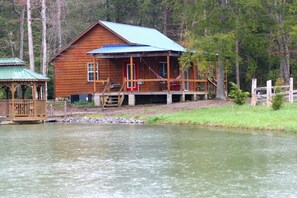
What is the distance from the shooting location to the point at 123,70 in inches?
1601

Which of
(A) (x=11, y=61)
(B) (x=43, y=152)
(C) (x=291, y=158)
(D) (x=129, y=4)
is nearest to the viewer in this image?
(C) (x=291, y=158)

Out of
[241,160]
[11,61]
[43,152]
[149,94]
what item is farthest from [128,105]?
[241,160]

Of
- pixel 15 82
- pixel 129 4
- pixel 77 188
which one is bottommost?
pixel 77 188

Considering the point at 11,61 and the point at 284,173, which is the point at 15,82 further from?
the point at 284,173

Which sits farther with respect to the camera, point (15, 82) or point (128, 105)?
point (128, 105)

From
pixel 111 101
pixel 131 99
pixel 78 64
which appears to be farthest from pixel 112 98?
pixel 78 64

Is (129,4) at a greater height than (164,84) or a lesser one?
greater

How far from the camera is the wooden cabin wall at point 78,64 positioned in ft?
135

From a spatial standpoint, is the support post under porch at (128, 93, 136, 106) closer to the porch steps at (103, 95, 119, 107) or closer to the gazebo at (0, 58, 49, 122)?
the porch steps at (103, 95, 119, 107)

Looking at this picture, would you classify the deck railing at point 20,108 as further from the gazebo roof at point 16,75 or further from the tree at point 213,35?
the tree at point 213,35

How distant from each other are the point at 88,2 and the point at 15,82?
29.8m

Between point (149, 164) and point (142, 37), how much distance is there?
86.7 feet

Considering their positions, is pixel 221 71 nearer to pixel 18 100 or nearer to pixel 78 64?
pixel 78 64

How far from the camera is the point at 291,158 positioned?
53.8 feet
